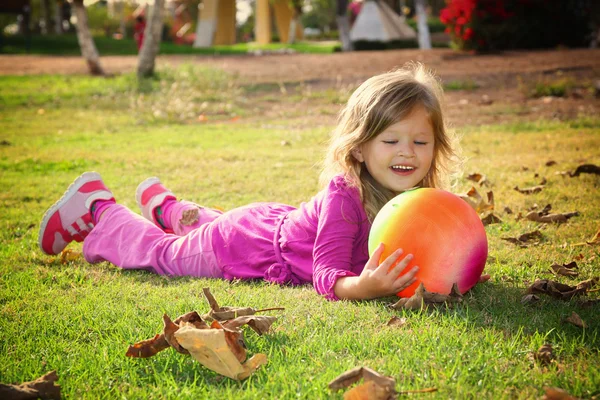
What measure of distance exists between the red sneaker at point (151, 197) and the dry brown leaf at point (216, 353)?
2.53 meters

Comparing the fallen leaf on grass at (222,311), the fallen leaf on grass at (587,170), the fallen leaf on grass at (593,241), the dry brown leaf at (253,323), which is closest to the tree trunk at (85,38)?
the fallen leaf on grass at (587,170)

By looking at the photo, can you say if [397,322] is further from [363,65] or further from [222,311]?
[363,65]

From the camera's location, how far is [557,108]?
1180cm

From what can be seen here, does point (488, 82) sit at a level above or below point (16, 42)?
below

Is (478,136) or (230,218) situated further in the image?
(478,136)

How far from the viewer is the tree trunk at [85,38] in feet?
57.6

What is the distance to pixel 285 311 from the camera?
3297 millimetres

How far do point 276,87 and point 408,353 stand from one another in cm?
1445

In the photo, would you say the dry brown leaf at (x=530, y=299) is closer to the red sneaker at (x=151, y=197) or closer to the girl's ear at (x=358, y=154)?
the girl's ear at (x=358, y=154)

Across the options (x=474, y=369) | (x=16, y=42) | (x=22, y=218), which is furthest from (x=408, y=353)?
(x=16, y=42)

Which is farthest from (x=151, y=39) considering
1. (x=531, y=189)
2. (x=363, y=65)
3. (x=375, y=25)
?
(x=375, y=25)

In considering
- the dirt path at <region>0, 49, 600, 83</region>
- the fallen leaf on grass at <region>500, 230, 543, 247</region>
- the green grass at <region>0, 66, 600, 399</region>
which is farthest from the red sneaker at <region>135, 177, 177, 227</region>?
the dirt path at <region>0, 49, 600, 83</region>

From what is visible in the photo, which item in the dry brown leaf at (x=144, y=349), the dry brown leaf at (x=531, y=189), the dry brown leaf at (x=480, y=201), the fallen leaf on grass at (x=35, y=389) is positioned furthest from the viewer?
the dry brown leaf at (x=531, y=189)

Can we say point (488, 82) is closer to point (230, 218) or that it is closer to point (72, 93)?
point (72, 93)
